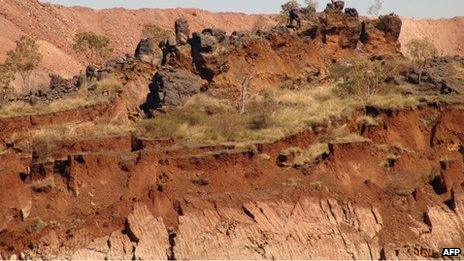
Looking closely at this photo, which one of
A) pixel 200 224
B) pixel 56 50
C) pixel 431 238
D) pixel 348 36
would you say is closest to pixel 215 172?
pixel 200 224

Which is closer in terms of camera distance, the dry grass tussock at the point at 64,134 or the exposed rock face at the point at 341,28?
the dry grass tussock at the point at 64,134

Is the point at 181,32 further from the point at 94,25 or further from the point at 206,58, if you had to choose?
the point at 94,25

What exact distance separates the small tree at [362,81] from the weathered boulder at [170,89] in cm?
515

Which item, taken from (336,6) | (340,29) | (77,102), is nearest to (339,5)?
(336,6)

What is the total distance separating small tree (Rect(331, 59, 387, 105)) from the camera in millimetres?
30141

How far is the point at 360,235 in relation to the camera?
909 inches

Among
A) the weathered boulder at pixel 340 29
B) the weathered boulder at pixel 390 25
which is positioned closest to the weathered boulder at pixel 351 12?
the weathered boulder at pixel 340 29

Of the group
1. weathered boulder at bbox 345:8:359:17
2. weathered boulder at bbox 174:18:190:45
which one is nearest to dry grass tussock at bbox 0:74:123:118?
weathered boulder at bbox 174:18:190:45

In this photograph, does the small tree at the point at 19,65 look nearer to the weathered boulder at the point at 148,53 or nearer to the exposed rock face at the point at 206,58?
the weathered boulder at the point at 148,53

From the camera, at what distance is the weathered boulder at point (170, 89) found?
2948 cm

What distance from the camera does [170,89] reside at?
2988cm

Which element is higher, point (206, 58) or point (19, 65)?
point (206, 58)

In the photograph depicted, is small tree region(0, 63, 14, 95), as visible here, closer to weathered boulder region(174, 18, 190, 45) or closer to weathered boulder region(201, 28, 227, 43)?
weathered boulder region(174, 18, 190, 45)

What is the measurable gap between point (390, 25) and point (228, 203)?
17.0 meters
